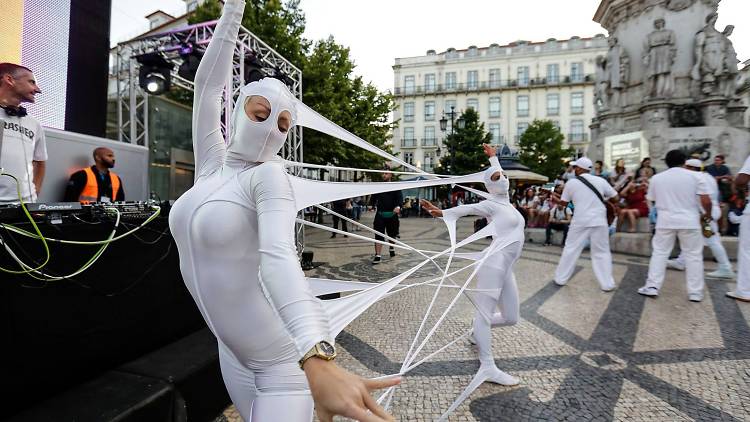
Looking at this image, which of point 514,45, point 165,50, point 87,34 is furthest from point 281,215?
point 514,45

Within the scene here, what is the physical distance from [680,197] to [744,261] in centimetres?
118

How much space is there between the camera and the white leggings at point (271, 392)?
1.16m

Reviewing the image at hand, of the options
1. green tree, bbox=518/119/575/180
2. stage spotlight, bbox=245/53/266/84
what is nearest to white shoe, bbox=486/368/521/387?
stage spotlight, bbox=245/53/266/84

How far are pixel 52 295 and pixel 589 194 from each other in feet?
21.1

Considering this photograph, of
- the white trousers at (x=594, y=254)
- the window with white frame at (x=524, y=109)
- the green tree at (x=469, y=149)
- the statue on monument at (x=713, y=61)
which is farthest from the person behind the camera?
the window with white frame at (x=524, y=109)

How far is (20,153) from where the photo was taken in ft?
9.39

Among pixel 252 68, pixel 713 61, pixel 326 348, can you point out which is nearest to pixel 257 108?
pixel 326 348

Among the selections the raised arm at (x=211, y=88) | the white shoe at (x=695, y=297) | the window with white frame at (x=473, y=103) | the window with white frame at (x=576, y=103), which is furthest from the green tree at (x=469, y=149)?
the raised arm at (x=211, y=88)

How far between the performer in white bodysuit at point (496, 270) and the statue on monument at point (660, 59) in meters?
12.0

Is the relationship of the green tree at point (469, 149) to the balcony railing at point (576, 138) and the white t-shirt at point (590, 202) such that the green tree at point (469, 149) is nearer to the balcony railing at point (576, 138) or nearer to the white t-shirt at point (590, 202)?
the balcony railing at point (576, 138)

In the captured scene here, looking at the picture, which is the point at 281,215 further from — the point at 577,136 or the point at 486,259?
the point at 577,136

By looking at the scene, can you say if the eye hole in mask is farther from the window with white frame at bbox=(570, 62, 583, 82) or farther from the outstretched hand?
the window with white frame at bbox=(570, 62, 583, 82)

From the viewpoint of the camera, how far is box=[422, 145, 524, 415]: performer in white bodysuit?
290 centimetres

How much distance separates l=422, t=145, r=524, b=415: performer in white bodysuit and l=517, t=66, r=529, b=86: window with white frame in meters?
53.6
